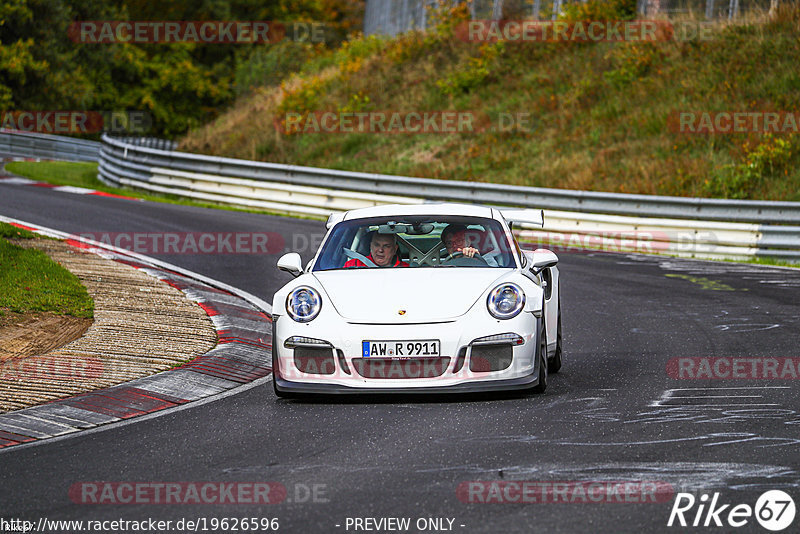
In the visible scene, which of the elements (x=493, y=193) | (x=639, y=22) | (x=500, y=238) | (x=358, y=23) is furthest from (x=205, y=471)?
(x=358, y=23)

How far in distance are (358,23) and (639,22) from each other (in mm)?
40475

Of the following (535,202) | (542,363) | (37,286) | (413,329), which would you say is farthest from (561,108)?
(413,329)

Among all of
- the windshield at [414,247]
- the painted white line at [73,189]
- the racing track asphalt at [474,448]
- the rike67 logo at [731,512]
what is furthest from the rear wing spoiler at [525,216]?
the painted white line at [73,189]

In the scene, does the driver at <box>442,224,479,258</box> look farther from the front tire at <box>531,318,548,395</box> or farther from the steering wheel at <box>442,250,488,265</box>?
the front tire at <box>531,318,548,395</box>

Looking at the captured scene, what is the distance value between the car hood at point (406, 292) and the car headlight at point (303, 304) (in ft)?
0.35

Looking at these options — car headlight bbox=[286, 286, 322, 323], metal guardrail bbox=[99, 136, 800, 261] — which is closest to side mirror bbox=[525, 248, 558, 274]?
car headlight bbox=[286, 286, 322, 323]

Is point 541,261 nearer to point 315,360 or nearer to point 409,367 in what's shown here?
point 409,367

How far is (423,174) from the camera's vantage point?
87.7 ft

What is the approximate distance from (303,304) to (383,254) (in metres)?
1.08

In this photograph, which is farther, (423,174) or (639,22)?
(639,22)

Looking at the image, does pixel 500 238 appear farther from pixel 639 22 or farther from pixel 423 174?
pixel 639 22

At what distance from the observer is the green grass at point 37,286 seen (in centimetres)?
1059

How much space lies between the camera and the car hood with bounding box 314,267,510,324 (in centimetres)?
732

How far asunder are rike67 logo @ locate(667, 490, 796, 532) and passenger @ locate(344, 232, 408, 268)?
12.5 feet
